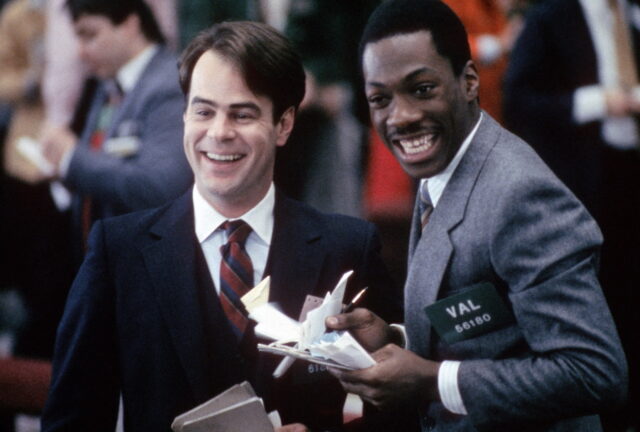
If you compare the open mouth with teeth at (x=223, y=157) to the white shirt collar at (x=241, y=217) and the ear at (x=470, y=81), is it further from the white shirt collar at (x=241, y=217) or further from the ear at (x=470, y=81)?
the ear at (x=470, y=81)

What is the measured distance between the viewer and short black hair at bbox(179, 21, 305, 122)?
2090 mm

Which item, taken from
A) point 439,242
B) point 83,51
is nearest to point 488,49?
point 83,51

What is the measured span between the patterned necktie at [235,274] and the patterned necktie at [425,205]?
409mm

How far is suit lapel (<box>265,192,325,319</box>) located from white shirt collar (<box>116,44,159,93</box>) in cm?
138

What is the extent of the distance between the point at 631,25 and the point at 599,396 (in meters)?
2.48

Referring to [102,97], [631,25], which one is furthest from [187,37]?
[631,25]

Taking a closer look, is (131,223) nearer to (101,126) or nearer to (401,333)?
(401,333)

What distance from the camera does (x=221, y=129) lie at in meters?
2.07

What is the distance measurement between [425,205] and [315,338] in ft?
1.46

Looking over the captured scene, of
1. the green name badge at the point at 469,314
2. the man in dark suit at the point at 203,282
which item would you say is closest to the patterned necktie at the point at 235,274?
the man in dark suit at the point at 203,282

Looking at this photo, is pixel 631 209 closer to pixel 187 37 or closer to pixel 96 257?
pixel 187 37

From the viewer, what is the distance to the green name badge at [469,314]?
1.86 metres

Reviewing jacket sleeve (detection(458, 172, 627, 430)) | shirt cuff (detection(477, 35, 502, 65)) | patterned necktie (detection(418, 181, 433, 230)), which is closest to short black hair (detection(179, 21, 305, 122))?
patterned necktie (detection(418, 181, 433, 230))

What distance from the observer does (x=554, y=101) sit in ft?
12.7
